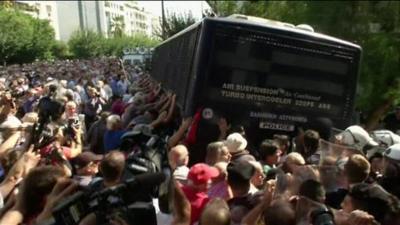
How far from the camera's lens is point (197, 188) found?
181 inches

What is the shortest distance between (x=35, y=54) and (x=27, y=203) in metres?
12.0

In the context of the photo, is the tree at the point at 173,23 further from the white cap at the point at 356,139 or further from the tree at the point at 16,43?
the white cap at the point at 356,139

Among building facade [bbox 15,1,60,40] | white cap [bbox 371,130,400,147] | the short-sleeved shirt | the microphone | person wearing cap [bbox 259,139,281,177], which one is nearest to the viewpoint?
the microphone

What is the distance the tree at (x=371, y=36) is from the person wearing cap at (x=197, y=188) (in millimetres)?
13297

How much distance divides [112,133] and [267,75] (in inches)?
86.7

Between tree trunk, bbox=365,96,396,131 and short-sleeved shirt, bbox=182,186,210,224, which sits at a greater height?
short-sleeved shirt, bbox=182,186,210,224

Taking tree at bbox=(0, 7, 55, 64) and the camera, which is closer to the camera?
the camera

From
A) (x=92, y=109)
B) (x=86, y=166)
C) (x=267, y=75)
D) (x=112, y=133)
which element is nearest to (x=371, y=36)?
(x=92, y=109)

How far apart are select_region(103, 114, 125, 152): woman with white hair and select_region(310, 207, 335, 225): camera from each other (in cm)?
457

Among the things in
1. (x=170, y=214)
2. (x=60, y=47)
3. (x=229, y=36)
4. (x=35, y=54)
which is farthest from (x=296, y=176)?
(x=60, y=47)

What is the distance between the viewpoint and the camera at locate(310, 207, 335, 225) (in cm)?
332

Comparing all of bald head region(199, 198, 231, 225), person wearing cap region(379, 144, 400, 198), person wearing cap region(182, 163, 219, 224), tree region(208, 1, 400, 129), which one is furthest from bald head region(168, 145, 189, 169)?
tree region(208, 1, 400, 129)

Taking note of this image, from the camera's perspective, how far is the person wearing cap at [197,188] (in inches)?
179

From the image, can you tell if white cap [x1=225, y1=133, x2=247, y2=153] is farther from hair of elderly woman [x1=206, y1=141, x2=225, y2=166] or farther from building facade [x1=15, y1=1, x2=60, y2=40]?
building facade [x1=15, y1=1, x2=60, y2=40]
